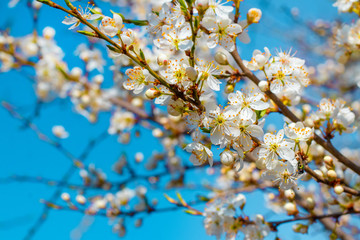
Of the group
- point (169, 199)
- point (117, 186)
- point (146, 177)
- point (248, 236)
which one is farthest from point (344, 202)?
point (117, 186)

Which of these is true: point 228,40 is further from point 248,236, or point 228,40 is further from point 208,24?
point 248,236

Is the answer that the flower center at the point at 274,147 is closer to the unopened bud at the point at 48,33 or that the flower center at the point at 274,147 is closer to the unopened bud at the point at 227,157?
the unopened bud at the point at 227,157

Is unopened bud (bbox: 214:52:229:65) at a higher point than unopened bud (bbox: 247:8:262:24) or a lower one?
lower

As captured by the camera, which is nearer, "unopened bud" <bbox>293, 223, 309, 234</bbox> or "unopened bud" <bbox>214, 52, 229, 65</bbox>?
"unopened bud" <bbox>214, 52, 229, 65</bbox>

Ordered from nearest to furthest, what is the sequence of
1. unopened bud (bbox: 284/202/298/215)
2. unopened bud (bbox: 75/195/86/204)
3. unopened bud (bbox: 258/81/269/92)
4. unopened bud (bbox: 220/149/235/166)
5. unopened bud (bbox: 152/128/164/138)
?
1. unopened bud (bbox: 220/149/235/166)
2. unopened bud (bbox: 258/81/269/92)
3. unopened bud (bbox: 284/202/298/215)
4. unopened bud (bbox: 75/195/86/204)
5. unopened bud (bbox: 152/128/164/138)

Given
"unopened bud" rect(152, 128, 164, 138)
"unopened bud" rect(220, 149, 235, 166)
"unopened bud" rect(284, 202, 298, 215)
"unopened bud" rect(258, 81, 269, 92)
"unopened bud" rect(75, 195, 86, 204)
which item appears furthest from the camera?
"unopened bud" rect(152, 128, 164, 138)

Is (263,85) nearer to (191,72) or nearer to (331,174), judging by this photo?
(191,72)

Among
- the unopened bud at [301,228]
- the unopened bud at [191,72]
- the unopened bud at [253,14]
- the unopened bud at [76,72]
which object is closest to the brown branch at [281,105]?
the unopened bud at [253,14]

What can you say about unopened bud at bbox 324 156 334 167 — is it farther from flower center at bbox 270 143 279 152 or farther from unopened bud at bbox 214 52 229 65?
unopened bud at bbox 214 52 229 65

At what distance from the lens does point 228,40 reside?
117 centimetres

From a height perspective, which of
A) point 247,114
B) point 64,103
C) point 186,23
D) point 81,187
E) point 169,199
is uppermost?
point 64,103

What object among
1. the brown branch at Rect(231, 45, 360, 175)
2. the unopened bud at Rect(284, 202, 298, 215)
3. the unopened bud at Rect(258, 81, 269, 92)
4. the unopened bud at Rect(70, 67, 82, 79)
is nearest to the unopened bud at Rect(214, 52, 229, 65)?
the brown branch at Rect(231, 45, 360, 175)

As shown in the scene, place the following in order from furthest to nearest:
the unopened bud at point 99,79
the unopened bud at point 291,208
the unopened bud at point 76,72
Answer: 1. the unopened bud at point 99,79
2. the unopened bud at point 76,72
3. the unopened bud at point 291,208

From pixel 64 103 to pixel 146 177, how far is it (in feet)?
4.82
